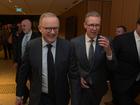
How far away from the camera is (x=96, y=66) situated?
321cm

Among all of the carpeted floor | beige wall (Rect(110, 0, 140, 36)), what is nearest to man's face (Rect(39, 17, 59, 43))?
the carpeted floor

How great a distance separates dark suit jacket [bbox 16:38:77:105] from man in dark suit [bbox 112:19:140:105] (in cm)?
118

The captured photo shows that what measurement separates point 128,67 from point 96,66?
0.65 m

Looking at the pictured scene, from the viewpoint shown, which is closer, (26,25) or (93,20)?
(93,20)

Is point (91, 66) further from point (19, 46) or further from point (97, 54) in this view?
point (19, 46)

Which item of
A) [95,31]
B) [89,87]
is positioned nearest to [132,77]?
[89,87]

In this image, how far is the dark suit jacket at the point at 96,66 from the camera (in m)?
3.21

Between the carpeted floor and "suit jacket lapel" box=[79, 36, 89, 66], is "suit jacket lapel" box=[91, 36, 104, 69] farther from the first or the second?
the carpeted floor

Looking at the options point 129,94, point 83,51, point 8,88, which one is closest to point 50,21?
point 83,51

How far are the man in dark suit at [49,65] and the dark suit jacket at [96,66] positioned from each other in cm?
59

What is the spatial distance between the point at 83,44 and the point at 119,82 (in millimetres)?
837

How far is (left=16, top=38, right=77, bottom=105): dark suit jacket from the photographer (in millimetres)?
2529

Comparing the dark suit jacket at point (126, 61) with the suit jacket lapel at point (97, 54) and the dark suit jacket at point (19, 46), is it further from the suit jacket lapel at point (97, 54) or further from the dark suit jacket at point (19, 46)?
the dark suit jacket at point (19, 46)

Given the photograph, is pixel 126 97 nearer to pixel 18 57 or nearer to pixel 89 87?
pixel 89 87
